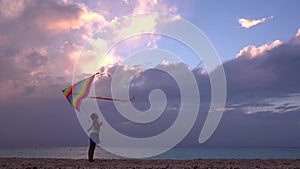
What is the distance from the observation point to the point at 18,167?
62.1ft

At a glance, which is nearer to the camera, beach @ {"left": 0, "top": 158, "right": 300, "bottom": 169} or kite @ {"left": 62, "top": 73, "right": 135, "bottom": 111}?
beach @ {"left": 0, "top": 158, "right": 300, "bottom": 169}

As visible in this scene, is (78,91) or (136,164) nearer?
(136,164)

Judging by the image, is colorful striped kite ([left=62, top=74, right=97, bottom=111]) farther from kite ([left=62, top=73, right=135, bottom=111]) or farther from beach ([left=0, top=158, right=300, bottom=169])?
beach ([left=0, top=158, right=300, bottom=169])

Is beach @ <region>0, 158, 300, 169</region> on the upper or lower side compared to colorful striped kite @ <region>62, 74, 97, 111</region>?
lower

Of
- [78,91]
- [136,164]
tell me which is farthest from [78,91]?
[136,164]

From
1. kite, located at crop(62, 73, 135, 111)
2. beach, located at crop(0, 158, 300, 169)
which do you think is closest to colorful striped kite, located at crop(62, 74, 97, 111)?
kite, located at crop(62, 73, 135, 111)

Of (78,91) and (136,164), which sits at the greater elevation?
(78,91)

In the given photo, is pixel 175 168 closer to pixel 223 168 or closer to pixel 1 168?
pixel 223 168

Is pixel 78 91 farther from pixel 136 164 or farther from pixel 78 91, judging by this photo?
pixel 136 164

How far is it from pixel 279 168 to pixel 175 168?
5.26 meters

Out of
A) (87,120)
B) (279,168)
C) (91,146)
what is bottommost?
(279,168)

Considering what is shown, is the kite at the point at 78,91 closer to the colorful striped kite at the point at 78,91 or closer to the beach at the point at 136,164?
the colorful striped kite at the point at 78,91

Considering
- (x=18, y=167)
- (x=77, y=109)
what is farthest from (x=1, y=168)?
(x=77, y=109)

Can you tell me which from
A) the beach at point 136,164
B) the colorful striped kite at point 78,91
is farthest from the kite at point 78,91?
the beach at point 136,164
